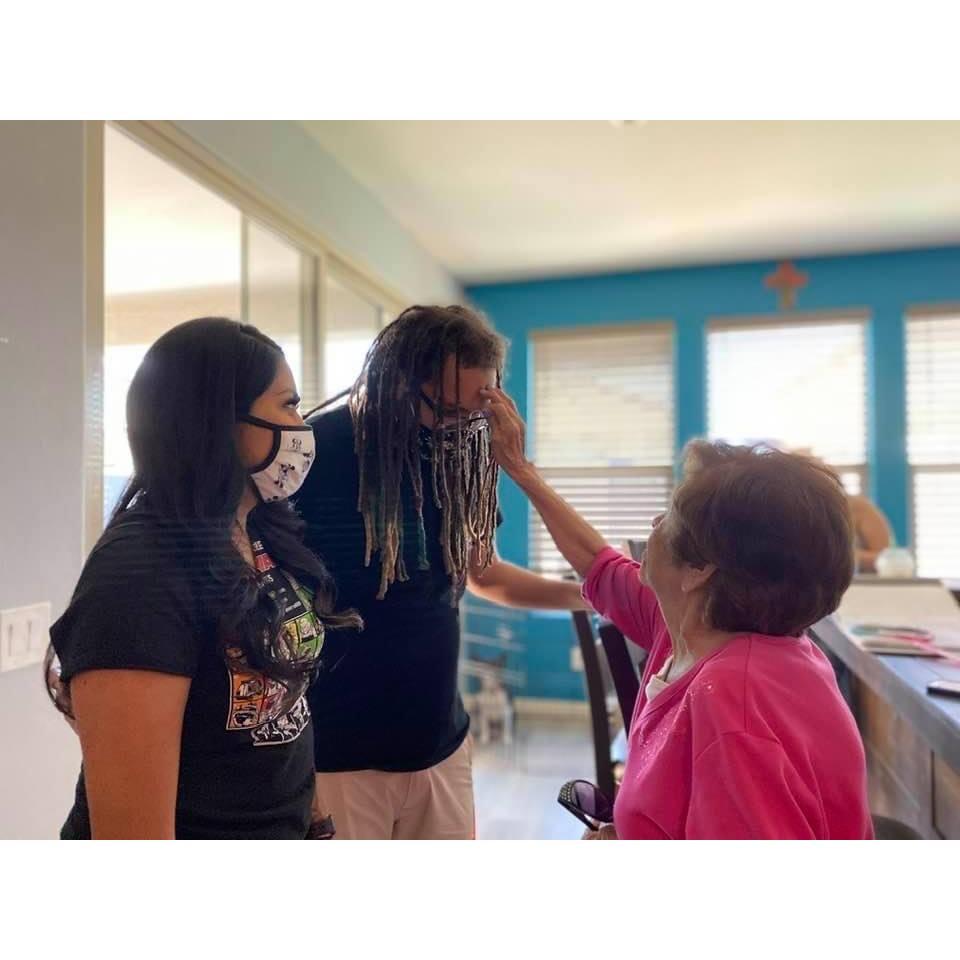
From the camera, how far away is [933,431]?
223 centimetres

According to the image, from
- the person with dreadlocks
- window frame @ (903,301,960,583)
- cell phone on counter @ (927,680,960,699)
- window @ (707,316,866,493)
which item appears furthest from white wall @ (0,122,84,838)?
window frame @ (903,301,960,583)

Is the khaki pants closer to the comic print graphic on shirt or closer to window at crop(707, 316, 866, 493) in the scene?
the comic print graphic on shirt

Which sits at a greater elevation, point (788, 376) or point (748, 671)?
point (788, 376)

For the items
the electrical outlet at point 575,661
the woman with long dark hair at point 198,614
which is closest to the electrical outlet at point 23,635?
the woman with long dark hair at point 198,614

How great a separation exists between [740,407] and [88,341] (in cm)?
237

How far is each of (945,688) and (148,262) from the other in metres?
1.31

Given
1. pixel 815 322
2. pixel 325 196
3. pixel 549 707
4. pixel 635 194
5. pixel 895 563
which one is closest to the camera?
pixel 549 707

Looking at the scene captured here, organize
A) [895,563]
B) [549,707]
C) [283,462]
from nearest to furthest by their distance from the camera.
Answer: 1. [283,462]
2. [549,707]
3. [895,563]

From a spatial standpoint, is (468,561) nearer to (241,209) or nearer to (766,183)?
(241,209)

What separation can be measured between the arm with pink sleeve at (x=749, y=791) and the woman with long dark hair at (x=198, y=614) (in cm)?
42

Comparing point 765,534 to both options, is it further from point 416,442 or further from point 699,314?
point 699,314

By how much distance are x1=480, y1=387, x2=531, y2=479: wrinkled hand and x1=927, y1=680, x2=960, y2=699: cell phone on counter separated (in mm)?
597

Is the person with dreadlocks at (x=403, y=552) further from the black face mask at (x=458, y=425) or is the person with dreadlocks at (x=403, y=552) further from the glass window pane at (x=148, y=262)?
the glass window pane at (x=148, y=262)

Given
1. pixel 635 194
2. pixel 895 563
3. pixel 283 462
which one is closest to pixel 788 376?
pixel 635 194
